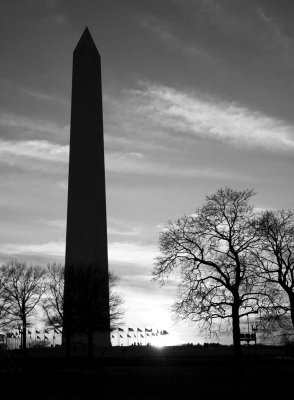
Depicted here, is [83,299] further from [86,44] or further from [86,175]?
[86,44]

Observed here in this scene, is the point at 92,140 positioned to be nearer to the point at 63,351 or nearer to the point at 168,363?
the point at 63,351

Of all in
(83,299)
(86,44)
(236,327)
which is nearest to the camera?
(236,327)

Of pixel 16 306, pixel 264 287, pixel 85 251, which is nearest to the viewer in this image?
pixel 264 287

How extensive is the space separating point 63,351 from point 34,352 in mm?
3851

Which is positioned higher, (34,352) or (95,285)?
(95,285)

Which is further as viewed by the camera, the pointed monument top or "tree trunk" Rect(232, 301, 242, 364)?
the pointed monument top

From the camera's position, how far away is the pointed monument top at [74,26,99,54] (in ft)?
272

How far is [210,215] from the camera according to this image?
1337 inches

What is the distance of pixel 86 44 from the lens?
273ft

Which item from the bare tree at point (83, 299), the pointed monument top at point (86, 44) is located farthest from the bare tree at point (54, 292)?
the pointed monument top at point (86, 44)

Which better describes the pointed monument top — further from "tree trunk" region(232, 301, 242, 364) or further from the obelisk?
"tree trunk" region(232, 301, 242, 364)

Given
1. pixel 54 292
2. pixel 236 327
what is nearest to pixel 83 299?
pixel 54 292

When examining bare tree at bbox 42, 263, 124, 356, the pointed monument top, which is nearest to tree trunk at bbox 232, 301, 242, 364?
bare tree at bbox 42, 263, 124, 356

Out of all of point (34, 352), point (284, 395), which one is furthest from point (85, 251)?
point (284, 395)
